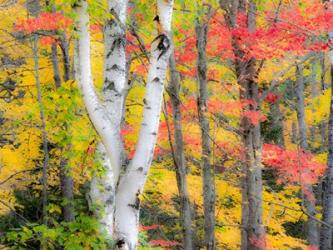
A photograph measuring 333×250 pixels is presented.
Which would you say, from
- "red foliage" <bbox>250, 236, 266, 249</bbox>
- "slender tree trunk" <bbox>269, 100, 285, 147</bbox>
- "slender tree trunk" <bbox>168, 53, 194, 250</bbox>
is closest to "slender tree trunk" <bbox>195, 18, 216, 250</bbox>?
"slender tree trunk" <bbox>168, 53, 194, 250</bbox>

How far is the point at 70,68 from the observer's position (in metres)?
10.3

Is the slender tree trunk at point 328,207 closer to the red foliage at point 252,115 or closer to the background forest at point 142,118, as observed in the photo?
the background forest at point 142,118

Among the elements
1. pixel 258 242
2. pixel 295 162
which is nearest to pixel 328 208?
pixel 258 242

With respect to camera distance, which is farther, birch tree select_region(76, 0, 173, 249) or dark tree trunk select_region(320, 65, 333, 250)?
dark tree trunk select_region(320, 65, 333, 250)

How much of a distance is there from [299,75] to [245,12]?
5127 millimetres

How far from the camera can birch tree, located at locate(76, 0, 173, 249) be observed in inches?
138

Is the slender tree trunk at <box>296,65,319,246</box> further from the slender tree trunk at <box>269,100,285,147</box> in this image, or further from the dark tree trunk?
the dark tree trunk

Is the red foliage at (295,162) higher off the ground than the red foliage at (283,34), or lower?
lower

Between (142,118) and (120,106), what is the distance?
250 mm

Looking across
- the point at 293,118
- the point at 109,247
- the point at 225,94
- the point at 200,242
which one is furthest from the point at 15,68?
the point at 293,118

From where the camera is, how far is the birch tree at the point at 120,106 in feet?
11.5

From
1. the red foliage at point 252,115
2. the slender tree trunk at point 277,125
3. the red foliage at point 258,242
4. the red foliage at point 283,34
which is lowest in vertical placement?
the red foliage at point 258,242

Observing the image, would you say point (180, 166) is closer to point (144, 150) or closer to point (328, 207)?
point (328, 207)

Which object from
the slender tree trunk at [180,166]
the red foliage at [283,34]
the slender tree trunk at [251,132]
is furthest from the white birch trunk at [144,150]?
the slender tree trunk at [251,132]
